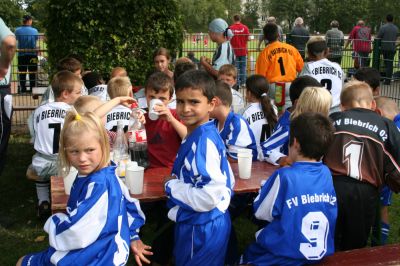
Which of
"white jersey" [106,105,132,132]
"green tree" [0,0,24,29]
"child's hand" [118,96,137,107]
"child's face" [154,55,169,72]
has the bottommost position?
"white jersey" [106,105,132,132]

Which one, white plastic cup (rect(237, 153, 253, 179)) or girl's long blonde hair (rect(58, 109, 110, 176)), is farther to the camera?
white plastic cup (rect(237, 153, 253, 179))

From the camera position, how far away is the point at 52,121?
207 inches

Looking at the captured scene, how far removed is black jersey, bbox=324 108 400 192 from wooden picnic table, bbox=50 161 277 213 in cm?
61

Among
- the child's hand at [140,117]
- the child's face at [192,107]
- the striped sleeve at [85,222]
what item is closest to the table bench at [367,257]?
the child's face at [192,107]

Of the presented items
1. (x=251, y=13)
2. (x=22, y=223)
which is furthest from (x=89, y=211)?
(x=251, y=13)

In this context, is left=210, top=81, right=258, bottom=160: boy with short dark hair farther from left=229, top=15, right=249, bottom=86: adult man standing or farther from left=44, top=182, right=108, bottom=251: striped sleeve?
left=229, top=15, right=249, bottom=86: adult man standing

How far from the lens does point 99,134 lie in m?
3.03

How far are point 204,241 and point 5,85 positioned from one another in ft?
11.5

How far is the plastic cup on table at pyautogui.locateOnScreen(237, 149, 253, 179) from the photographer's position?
3.94 m

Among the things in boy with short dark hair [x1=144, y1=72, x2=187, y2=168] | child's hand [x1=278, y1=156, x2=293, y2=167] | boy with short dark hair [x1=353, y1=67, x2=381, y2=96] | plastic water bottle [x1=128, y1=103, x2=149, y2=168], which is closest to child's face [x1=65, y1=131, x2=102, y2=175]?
plastic water bottle [x1=128, y1=103, x2=149, y2=168]

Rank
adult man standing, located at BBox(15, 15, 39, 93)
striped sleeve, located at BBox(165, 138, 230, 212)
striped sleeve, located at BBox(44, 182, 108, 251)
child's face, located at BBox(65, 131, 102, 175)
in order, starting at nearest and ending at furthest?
striped sleeve, located at BBox(44, 182, 108, 251)
child's face, located at BBox(65, 131, 102, 175)
striped sleeve, located at BBox(165, 138, 230, 212)
adult man standing, located at BBox(15, 15, 39, 93)

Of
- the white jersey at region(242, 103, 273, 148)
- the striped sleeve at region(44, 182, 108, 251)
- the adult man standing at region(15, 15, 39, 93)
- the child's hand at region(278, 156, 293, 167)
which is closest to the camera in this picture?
the striped sleeve at region(44, 182, 108, 251)

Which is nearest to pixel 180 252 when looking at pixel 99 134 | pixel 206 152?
pixel 206 152

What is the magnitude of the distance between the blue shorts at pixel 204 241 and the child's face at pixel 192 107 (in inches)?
26.0
